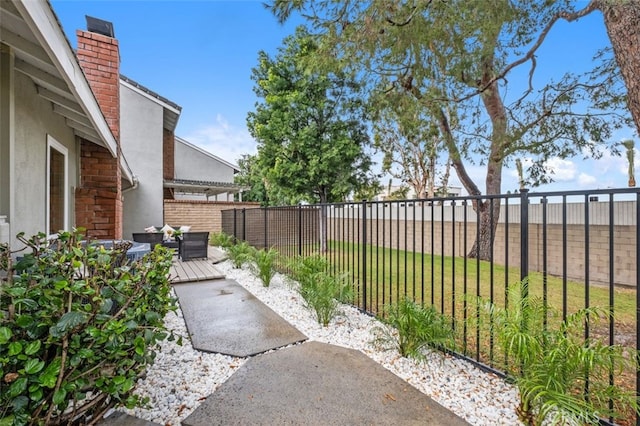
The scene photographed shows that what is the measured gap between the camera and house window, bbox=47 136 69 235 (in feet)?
12.5

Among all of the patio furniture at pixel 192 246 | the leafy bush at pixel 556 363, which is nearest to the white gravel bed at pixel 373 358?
the leafy bush at pixel 556 363

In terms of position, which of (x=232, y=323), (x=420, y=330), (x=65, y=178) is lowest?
(x=232, y=323)

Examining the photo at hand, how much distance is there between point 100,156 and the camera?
18.6ft

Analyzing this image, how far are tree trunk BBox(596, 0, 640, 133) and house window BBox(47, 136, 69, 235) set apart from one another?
23.3 ft

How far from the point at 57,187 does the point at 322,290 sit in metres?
3.88

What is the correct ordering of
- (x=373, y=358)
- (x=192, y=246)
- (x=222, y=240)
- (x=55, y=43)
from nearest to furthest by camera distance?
(x=55, y=43), (x=373, y=358), (x=192, y=246), (x=222, y=240)

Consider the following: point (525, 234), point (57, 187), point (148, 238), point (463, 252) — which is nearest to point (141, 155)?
point (148, 238)

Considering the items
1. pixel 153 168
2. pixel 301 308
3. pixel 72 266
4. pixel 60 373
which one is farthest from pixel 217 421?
pixel 153 168

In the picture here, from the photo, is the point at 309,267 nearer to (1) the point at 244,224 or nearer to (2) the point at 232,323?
(2) the point at 232,323

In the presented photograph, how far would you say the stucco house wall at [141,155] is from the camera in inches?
410

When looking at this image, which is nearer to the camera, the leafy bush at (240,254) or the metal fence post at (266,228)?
the leafy bush at (240,254)

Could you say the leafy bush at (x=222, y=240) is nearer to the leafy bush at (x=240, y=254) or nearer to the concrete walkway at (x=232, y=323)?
the leafy bush at (x=240, y=254)

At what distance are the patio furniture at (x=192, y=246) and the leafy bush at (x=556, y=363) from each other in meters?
7.26

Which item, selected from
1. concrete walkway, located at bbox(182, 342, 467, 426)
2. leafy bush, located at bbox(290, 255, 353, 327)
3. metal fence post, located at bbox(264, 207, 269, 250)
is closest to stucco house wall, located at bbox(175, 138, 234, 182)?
metal fence post, located at bbox(264, 207, 269, 250)
